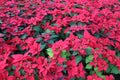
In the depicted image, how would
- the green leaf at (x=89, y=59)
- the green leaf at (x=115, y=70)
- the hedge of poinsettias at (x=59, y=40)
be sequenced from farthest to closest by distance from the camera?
the green leaf at (x=115, y=70) < the green leaf at (x=89, y=59) < the hedge of poinsettias at (x=59, y=40)

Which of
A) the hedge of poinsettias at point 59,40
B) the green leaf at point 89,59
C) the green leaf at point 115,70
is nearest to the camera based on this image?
the hedge of poinsettias at point 59,40

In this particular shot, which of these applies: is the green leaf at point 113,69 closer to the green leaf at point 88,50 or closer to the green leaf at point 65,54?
the green leaf at point 88,50

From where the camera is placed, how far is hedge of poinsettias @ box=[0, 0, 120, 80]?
1.84 meters

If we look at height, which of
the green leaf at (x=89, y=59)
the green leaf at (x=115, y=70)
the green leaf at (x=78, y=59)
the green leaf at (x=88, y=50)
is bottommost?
the green leaf at (x=115, y=70)

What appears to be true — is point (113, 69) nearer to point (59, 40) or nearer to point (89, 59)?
point (89, 59)

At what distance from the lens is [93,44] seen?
2.10 m

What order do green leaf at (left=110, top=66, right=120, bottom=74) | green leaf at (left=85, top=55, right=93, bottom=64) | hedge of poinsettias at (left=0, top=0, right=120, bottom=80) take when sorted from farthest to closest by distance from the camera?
1. green leaf at (left=110, top=66, right=120, bottom=74)
2. green leaf at (left=85, top=55, right=93, bottom=64)
3. hedge of poinsettias at (left=0, top=0, right=120, bottom=80)

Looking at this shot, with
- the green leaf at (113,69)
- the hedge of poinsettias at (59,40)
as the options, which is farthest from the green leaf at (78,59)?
the green leaf at (113,69)

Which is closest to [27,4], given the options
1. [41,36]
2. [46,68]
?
[41,36]

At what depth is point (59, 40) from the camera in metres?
2.24

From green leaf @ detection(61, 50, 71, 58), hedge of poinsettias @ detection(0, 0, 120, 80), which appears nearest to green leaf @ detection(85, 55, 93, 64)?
hedge of poinsettias @ detection(0, 0, 120, 80)

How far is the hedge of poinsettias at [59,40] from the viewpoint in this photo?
6.05 feet

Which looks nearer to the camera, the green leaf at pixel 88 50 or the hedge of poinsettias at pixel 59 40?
the hedge of poinsettias at pixel 59 40

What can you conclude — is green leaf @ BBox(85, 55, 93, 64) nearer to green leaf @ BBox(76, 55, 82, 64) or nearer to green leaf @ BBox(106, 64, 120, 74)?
green leaf @ BBox(76, 55, 82, 64)
